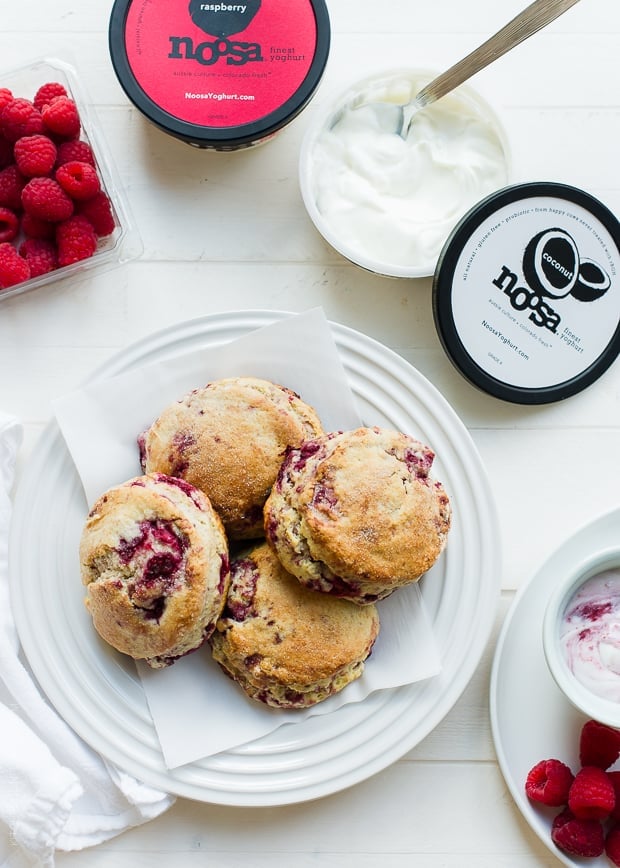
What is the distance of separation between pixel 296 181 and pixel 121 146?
34cm

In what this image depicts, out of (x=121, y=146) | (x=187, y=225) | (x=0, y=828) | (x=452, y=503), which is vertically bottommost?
(x=0, y=828)

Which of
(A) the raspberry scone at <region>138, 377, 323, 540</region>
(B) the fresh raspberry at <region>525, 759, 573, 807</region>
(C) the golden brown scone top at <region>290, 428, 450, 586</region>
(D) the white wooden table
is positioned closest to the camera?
(C) the golden brown scone top at <region>290, 428, 450, 586</region>

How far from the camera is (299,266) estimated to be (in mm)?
1619

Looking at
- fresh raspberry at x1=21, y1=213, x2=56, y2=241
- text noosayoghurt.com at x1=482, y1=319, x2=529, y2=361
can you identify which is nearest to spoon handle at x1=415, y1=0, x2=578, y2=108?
text noosayoghurt.com at x1=482, y1=319, x2=529, y2=361

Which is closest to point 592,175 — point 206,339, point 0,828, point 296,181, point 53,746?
point 296,181

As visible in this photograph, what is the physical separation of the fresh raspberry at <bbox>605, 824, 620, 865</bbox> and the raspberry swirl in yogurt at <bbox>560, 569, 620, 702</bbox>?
0.28 meters

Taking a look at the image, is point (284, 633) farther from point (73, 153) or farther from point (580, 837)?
point (73, 153)

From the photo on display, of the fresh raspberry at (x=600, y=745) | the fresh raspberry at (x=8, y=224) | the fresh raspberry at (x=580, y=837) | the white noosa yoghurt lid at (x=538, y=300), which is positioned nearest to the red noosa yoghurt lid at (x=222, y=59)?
the fresh raspberry at (x=8, y=224)

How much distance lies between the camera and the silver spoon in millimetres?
1271

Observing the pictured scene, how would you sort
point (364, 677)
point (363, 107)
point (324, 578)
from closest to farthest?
point (324, 578) → point (364, 677) → point (363, 107)

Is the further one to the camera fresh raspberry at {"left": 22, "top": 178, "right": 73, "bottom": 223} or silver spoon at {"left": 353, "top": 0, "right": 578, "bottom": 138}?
fresh raspberry at {"left": 22, "top": 178, "right": 73, "bottom": 223}

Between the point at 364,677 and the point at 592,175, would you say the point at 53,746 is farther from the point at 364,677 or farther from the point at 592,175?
the point at 592,175

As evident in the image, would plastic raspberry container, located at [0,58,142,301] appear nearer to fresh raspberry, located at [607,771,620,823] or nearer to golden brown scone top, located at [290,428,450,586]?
golden brown scone top, located at [290,428,450,586]

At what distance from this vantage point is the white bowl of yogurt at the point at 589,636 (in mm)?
1335
